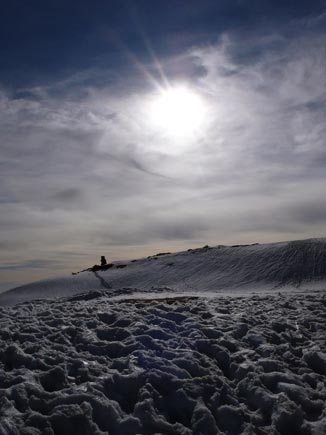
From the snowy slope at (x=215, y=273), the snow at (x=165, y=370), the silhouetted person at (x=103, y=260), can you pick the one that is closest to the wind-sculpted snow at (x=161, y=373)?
the snow at (x=165, y=370)

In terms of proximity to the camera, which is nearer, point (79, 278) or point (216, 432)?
point (216, 432)

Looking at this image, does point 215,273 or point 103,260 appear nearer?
point 215,273

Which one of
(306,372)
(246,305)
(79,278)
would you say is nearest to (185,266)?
(79,278)

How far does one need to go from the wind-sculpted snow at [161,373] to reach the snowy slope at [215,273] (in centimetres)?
933

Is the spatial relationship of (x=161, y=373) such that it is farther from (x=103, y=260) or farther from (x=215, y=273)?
(x=103, y=260)

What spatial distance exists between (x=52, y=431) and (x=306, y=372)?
12.2ft

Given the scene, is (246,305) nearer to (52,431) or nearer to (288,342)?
(288,342)

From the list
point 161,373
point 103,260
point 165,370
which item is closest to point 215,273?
point 103,260

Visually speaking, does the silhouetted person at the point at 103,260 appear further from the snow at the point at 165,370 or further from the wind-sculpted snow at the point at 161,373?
the wind-sculpted snow at the point at 161,373

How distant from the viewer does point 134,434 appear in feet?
15.0

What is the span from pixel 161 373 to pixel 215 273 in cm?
1400

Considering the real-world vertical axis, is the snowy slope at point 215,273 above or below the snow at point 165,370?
above

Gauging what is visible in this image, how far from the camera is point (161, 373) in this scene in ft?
18.6

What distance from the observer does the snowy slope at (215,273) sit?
17.5m
